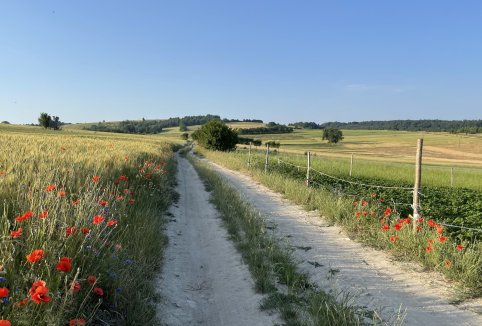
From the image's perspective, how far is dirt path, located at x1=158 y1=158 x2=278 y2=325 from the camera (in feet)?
14.4

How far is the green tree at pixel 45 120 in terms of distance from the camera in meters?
98.1

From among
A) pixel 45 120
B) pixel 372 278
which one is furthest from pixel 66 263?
pixel 45 120

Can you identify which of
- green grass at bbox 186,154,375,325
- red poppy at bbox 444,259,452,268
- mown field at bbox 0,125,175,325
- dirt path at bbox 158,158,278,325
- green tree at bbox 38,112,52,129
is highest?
green tree at bbox 38,112,52,129

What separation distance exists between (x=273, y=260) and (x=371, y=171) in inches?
1080

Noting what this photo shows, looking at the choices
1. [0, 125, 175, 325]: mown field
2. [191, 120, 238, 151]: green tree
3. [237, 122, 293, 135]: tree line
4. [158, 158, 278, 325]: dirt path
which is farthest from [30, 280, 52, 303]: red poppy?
[237, 122, 293, 135]: tree line

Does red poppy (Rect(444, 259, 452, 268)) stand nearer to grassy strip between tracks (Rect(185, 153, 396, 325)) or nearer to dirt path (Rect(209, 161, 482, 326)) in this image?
dirt path (Rect(209, 161, 482, 326))

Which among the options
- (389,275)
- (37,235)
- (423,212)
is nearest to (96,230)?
(37,235)

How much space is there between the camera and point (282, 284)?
5180 millimetres

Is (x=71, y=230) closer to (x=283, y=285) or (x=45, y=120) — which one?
(x=283, y=285)

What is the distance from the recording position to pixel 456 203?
13930mm

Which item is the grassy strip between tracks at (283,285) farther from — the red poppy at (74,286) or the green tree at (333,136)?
the green tree at (333,136)

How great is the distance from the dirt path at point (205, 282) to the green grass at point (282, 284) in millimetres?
167

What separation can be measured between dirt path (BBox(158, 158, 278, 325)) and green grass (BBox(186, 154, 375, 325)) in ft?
0.55

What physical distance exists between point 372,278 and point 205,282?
249cm
